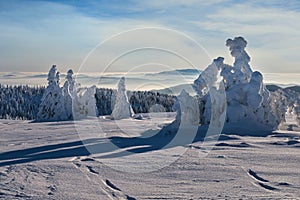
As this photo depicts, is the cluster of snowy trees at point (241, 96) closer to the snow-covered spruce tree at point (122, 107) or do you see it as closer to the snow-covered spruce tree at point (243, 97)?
the snow-covered spruce tree at point (243, 97)

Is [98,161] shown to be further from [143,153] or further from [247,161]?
[247,161]

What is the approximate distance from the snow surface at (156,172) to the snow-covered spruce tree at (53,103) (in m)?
25.0

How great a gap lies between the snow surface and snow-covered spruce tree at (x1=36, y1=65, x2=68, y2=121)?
2501cm

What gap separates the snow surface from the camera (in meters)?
8.88

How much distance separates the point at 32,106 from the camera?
109m

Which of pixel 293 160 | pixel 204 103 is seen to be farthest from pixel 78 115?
pixel 293 160

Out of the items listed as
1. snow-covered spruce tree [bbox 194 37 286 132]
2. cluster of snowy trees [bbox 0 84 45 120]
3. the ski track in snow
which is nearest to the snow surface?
the ski track in snow

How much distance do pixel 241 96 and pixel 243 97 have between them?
0.13 meters

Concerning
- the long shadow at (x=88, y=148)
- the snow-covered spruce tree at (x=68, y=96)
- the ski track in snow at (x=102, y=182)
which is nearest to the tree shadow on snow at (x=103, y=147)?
the long shadow at (x=88, y=148)

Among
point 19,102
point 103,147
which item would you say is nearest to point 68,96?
point 103,147

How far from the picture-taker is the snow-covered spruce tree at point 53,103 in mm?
41656

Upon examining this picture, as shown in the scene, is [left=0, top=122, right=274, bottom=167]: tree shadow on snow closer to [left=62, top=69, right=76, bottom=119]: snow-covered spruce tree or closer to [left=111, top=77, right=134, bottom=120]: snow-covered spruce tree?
[left=62, top=69, right=76, bottom=119]: snow-covered spruce tree

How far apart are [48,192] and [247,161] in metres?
6.26

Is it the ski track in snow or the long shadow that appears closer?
the ski track in snow
